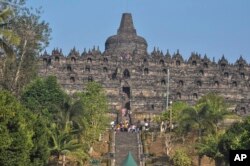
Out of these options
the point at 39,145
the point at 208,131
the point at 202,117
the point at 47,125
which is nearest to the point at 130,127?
the point at 208,131

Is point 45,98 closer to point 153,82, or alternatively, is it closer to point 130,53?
point 153,82

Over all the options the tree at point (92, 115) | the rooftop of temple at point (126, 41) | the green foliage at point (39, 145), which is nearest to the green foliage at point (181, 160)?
the tree at point (92, 115)

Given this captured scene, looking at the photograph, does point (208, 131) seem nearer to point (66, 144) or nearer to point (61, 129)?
point (61, 129)

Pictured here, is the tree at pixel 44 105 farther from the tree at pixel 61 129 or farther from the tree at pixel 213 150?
the tree at pixel 213 150

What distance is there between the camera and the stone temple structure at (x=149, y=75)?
7906 centimetres

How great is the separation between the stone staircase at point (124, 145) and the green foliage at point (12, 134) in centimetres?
1617

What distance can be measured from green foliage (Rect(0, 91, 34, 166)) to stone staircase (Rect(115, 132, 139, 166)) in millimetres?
16165

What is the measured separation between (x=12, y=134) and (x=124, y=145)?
2242 centimetres

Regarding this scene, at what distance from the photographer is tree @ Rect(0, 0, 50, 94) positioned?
45938 millimetres

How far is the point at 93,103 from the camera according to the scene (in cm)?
5159

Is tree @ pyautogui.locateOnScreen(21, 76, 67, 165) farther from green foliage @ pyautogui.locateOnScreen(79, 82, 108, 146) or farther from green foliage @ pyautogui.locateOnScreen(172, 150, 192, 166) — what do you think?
green foliage @ pyautogui.locateOnScreen(172, 150, 192, 166)

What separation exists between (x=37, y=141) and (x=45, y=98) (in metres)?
22.8

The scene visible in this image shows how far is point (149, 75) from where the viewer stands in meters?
81.9

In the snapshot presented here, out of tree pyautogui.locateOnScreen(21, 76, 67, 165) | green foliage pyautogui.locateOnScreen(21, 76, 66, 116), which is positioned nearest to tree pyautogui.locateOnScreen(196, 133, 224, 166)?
tree pyautogui.locateOnScreen(21, 76, 67, 165)
